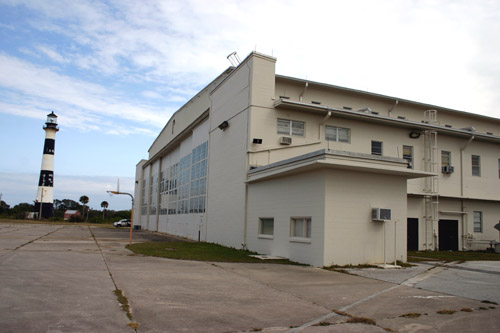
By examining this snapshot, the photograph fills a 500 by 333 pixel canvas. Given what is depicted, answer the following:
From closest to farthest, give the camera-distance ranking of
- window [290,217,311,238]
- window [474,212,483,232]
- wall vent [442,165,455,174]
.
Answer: window [290,217,311,238]
wall vent [442,165,455,174]
window [474,212,483,232]

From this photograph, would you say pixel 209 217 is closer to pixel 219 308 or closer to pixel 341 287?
pixel 341 287

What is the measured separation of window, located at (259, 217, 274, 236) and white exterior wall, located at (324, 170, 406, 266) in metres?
4.21

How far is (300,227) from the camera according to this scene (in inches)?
642

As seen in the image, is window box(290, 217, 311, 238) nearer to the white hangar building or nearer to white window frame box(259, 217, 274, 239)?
the white hangar building

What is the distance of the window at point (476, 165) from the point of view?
89.3ft

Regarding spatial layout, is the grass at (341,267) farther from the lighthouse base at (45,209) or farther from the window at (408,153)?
the lighthouse base at (45,209)

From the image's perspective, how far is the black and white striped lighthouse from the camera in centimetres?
7200

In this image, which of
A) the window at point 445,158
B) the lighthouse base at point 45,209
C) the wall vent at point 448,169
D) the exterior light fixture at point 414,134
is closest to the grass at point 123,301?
the exterior light fixture at point 414,134

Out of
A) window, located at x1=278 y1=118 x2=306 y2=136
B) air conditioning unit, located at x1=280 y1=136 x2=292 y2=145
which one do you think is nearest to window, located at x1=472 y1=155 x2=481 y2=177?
window, located at x1=278 y1=118 x2=306 y2=136

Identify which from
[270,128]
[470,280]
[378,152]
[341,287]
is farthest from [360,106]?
[341,287]

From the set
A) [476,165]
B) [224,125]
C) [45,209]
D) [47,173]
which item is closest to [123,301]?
[224,125]

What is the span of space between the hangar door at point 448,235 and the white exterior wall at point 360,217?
416 inches

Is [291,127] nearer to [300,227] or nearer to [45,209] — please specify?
[300,227]

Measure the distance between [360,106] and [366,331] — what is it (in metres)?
21.2
